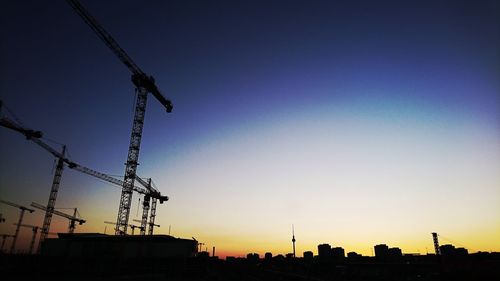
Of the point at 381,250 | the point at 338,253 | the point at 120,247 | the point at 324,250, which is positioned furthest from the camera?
the point at 324,250

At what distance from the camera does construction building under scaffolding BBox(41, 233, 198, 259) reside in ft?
260

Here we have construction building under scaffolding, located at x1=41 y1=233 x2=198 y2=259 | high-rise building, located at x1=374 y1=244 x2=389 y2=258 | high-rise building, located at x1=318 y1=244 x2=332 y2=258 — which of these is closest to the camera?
construction building under scaffolding, located at x1=41 y1=233 x2=198 y2=259

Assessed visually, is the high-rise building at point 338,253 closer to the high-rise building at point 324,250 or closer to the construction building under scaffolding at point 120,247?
the high-rise building at point 324,250

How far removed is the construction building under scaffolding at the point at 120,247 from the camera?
7912cm

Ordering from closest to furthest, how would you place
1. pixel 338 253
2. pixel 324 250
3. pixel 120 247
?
pixel 120 247 → pixel 338 253 → pixel 324 250

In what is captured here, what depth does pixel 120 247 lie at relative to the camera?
79375 mm

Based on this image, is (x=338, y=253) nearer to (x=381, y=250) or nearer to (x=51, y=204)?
(x=381, y=250)

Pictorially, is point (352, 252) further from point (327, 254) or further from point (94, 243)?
point (94, 243)

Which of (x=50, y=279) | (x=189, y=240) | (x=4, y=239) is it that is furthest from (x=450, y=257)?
(x=4, y=239)

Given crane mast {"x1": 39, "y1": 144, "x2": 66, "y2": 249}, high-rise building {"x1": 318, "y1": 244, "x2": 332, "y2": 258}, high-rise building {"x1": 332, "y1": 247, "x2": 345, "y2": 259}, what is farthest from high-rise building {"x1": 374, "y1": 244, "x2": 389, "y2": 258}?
crane mast {"x1": 39, "y1": 144, "x2": 66, "y2": 249}

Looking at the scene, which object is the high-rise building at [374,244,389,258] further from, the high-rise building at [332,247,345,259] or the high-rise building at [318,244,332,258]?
the high-rise building at [318,244,332,258]

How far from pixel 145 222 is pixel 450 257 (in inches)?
3757

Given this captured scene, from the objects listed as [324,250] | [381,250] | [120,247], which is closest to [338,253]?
[324,250]

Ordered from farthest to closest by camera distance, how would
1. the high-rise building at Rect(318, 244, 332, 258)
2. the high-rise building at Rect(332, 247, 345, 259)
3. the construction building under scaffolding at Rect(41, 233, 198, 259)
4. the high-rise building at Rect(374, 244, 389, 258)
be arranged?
the high-rise building at Rect(318, 244, 332, 258) < the high-rise building at Rect(332, 247, 345, 259) < the high-rise building at Rect(374, 244, 389, 258) < the construction building under scaffolding at Rect(41, 233, 198, 259)
